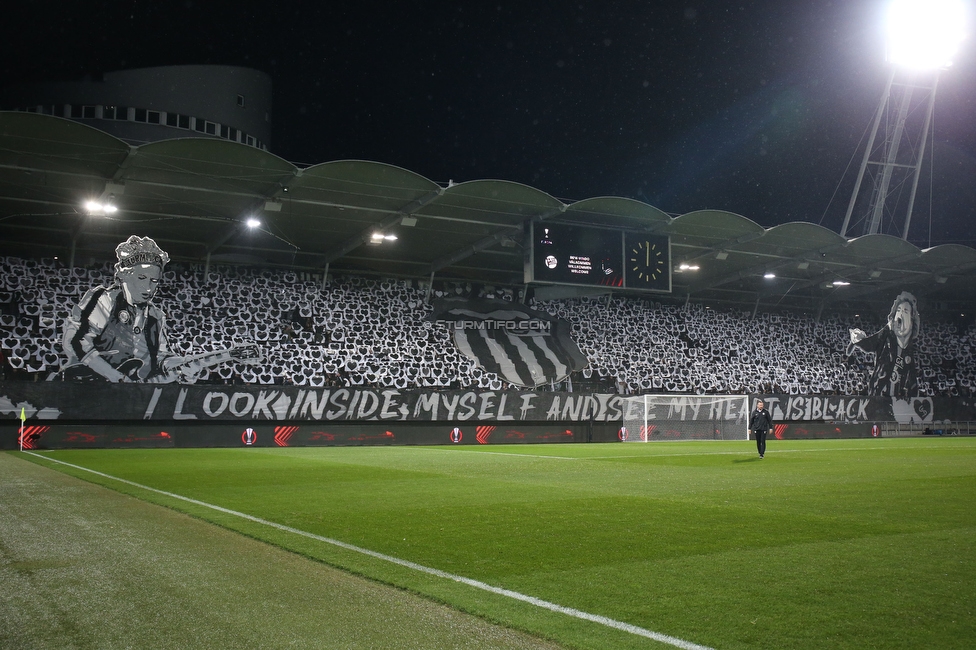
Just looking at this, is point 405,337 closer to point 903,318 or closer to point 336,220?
point 336,220

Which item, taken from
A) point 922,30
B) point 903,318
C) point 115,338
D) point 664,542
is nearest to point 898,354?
point 903,318

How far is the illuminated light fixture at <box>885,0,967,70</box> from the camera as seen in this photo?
37312 mm

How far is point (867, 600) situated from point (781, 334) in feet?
152

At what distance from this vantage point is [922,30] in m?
38.3

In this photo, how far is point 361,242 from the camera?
34.6 m

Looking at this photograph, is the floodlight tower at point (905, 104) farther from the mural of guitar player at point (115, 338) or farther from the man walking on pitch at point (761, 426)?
the mural of guitar player at point (115, 338)

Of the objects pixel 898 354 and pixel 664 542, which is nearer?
pixel 664 542

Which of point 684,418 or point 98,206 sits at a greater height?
point 98,206

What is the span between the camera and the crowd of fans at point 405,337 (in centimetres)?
3359

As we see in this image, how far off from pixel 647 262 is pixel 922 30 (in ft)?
65.9

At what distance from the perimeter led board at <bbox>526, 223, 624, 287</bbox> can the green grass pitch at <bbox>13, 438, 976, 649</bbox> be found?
14.7 meters

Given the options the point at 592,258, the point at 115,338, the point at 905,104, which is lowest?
the point at 115,338

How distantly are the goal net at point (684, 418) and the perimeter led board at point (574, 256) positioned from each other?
830 cm

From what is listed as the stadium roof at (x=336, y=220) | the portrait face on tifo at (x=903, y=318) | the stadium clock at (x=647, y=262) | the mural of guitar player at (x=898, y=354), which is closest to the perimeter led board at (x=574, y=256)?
the stadium clock at (x=647, y=262)
